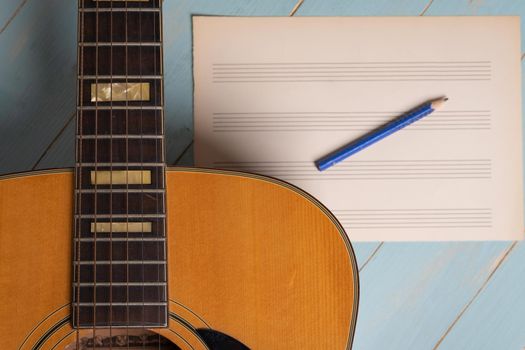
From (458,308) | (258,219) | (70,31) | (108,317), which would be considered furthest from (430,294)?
(70,31)

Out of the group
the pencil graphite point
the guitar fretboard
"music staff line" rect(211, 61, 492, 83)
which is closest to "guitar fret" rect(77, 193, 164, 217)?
the guitar fretboard

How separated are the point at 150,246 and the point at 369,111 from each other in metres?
0.34

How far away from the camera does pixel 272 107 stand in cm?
71

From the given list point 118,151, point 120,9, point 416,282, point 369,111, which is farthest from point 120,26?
point 416,282

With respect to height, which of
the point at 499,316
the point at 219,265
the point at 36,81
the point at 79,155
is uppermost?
the point at 36,81

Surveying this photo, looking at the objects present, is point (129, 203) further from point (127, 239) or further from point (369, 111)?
point (369, 111)

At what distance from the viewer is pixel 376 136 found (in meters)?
0.70

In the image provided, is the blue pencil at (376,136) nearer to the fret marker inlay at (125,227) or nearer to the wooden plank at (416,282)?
the wooden plank at (416,282)

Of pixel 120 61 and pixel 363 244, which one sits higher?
pixel 120 61

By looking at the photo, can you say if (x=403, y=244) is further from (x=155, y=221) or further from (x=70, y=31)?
(x=70, y=31)

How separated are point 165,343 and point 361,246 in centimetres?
28

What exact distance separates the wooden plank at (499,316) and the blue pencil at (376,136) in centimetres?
22

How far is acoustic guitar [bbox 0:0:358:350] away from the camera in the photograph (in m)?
0.53

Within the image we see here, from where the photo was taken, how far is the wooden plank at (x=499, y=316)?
723mm
